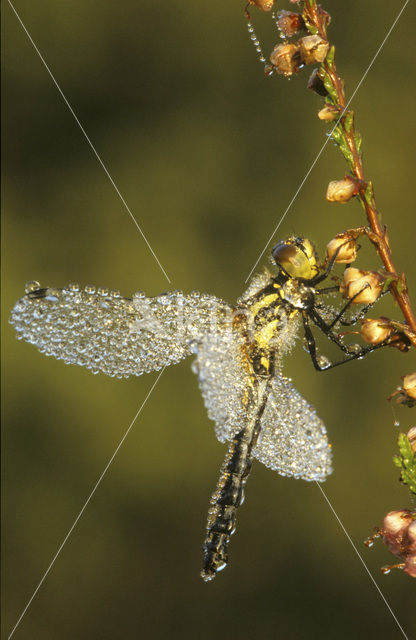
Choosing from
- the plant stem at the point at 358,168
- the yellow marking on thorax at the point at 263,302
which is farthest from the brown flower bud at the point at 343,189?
the yellow marking on thorax at the point at 263,302

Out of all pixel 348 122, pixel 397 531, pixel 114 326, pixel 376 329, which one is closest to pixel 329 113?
pixel 348 122

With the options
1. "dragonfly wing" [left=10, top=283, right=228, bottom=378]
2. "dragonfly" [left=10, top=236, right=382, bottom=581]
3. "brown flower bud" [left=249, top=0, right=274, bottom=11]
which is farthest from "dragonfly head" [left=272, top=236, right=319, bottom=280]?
"brown flower bud" [left=249, top=0, right=274, bottom=11]

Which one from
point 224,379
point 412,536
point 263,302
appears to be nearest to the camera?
point 412,536

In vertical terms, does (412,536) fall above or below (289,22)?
below

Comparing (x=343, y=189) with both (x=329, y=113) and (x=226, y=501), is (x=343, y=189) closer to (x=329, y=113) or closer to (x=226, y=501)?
(x=329, y=113)

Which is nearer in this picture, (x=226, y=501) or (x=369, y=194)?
(x=369, y=194)

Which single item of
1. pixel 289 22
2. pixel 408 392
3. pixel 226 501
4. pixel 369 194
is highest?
pixel 289 22

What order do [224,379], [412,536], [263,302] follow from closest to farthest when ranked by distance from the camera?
[412,536], [224,379], [263,302]
